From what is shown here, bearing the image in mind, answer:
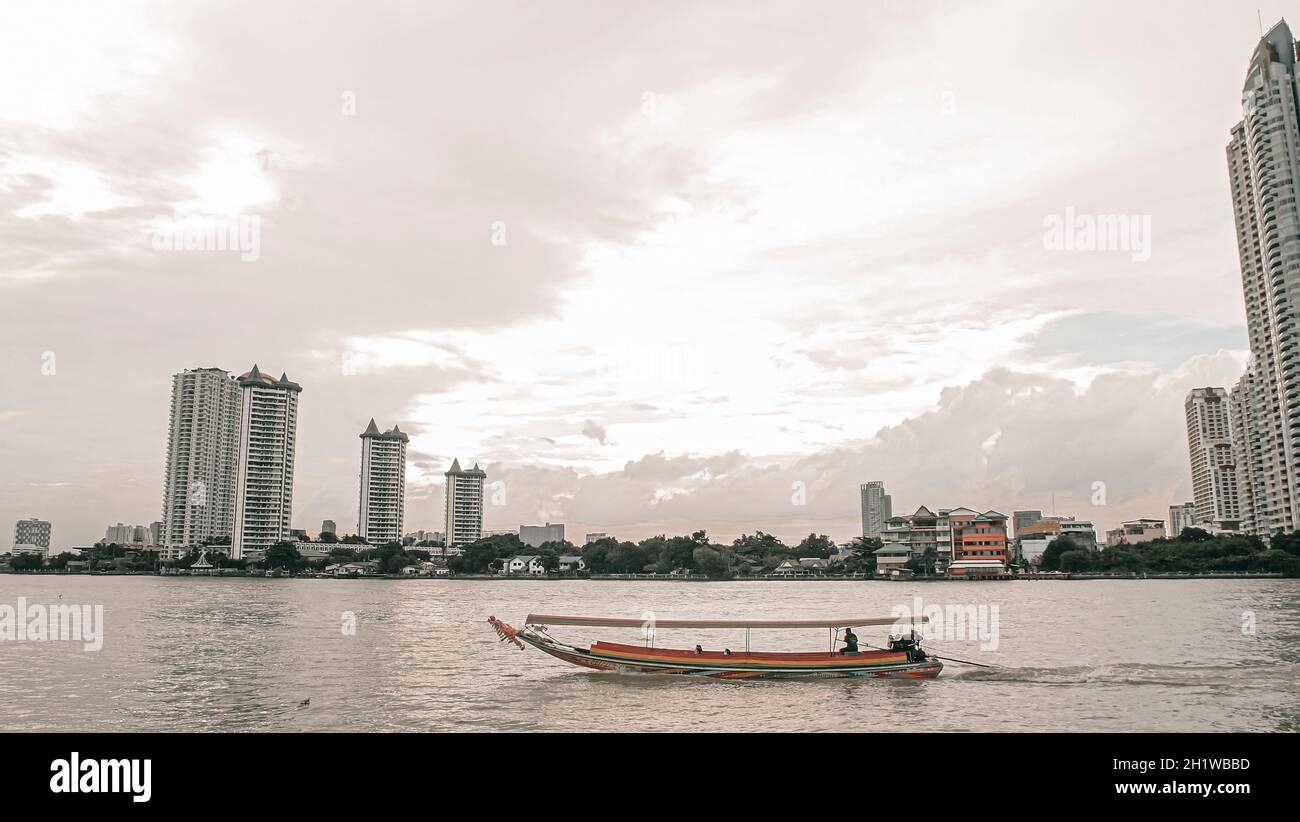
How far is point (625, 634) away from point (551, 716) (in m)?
28.8

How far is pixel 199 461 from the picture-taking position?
187 meters

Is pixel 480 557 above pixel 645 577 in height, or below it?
above

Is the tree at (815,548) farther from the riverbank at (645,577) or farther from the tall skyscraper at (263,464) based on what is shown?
the tall skyscraper at (263,464)

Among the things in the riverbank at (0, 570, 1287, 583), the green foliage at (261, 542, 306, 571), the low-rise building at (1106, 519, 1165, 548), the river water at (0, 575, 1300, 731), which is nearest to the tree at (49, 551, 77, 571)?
the riverbank at (0, 570, 1287, 583)

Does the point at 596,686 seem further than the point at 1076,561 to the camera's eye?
No

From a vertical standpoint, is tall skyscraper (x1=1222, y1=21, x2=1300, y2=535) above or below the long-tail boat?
above

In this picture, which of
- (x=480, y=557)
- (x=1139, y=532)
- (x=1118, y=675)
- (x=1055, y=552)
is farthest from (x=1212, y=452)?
(x=1118, y=675)

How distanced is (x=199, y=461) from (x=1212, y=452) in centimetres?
22738

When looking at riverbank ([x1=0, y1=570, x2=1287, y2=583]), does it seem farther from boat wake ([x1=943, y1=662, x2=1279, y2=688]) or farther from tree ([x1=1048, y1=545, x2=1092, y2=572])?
boat wake ([x1=943, y1=662, x2=1279, y2=688])
